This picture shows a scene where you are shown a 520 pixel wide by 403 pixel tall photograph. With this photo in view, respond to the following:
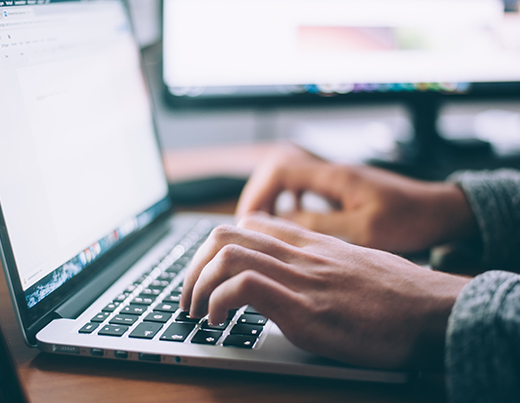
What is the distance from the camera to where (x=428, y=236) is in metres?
0.54

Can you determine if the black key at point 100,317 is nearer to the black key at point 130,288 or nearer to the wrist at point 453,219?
the black key at point 130,288

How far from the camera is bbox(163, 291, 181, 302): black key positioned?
39 centimetres

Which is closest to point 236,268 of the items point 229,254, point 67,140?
point 229,254

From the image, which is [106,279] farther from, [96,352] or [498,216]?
[498,216]

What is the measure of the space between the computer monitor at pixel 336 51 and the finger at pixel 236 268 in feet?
1.72

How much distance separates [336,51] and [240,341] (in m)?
0.61

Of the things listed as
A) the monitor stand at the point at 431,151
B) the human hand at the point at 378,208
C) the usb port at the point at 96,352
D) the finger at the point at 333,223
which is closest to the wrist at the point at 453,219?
the human hand at the point at 378,208

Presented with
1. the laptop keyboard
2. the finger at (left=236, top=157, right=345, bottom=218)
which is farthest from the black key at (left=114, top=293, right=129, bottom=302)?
the finger at (left=236, top=157, right=345, bottom=218)

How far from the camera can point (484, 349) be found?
0.93 feet

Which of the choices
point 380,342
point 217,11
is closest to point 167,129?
point 217,11

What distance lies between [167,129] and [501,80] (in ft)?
2.78

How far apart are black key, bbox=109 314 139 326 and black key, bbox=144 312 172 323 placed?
0.03 ft

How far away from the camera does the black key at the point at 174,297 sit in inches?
15.3

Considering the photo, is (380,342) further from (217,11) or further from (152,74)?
(152,74)
